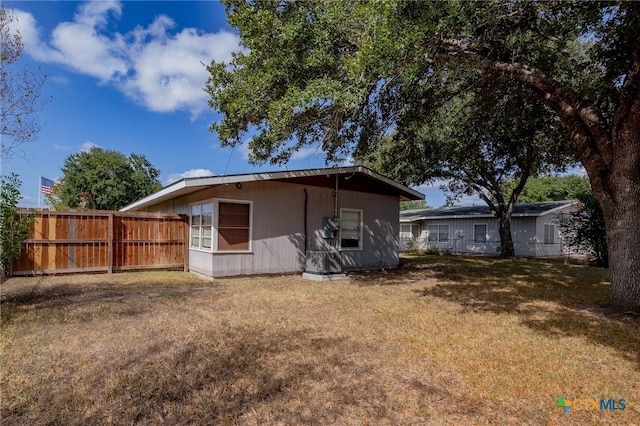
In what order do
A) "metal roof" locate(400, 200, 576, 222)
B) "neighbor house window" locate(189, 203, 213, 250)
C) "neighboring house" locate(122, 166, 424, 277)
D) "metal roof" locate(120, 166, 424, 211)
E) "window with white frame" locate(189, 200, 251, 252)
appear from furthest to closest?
"metal roof" locate(400, 200, 576, 222) → "neighbor house window" locate(189, 203, 213, 250) → "neighboring house" locate(122, 166, 424, 277) → "window with white frame" locate(189, 200, 251, 252) → "metal roof" locate(120, 166, 424, 211)

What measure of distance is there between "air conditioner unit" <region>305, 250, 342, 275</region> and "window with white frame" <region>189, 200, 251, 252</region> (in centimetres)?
173

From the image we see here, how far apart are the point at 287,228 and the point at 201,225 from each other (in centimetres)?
247

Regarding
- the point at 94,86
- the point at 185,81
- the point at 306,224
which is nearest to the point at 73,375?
the point at 306,224

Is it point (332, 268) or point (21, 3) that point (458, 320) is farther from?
point (21, 3)

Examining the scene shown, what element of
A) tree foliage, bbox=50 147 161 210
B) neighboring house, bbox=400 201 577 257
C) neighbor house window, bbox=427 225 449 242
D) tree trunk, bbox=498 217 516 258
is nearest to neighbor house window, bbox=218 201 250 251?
tree trunk, bbox=498 217 516 258

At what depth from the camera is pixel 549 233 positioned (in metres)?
20.2

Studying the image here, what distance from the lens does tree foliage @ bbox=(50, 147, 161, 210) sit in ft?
98.0

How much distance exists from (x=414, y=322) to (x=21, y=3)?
8.08m

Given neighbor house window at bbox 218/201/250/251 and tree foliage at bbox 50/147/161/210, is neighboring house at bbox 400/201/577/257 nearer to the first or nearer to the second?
neighbor house window at bbox 218/201/250/251

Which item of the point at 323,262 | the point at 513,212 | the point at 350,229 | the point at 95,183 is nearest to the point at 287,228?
the point at 323,262

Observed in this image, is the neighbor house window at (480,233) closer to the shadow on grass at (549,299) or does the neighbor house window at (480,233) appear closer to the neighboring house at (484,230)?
the neighboring house at (484,230)

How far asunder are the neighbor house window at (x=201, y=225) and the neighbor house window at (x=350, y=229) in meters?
4.08

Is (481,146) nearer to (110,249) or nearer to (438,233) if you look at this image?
(438,233)

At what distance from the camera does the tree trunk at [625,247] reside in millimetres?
5699
